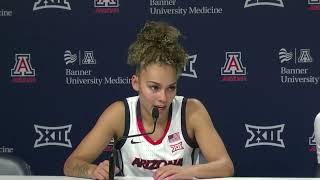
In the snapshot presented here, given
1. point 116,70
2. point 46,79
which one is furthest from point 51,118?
point 116,70

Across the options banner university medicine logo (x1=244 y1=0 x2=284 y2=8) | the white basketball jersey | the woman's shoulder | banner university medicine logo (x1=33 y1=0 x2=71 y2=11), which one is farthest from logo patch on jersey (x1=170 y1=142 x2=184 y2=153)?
banner university medicine logo (x1=33 y1=0 x2=71 y2=11)

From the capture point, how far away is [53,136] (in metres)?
3.78

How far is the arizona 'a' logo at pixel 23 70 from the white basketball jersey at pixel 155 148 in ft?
5.30

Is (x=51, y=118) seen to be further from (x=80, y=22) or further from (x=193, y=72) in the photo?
(x=193, y=72)

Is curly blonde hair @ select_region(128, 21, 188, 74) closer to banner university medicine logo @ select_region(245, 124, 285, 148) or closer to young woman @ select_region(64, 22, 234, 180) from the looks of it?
young woman @ select_region(64, 22, 234, 180)

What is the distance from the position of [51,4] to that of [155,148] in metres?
1.84

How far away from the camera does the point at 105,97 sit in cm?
373

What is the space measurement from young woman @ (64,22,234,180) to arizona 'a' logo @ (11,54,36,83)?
5.16 feet

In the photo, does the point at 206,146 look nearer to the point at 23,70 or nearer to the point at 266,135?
the point at 266,135

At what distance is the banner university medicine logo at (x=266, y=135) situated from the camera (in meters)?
3.66

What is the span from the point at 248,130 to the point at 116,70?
968 mm

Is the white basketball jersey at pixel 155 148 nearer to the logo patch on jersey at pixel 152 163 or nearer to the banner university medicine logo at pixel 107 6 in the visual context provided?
the logo patch on jersey at pixel 152 163

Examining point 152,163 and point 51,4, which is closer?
point 152,163

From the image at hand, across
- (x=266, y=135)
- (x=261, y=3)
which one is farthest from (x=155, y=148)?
(x=261, y=3)
